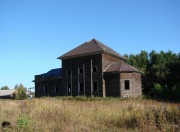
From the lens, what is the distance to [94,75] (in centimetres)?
3462

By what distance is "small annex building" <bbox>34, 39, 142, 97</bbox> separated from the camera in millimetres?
32750

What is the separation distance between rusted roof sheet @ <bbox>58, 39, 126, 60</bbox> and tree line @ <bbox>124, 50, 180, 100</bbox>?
888 cm

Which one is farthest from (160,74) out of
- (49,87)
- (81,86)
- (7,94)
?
(7,94)

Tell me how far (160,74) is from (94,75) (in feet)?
64.7

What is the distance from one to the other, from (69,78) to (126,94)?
9.71m

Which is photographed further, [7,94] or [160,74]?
[7,94]

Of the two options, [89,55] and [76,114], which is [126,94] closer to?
[89,55]

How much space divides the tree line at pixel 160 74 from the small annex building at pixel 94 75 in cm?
494

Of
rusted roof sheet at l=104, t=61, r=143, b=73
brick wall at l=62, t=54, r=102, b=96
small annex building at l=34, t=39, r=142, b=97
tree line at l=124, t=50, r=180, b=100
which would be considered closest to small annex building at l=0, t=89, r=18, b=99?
small annex building at l=34, t=39, r=142, b=97

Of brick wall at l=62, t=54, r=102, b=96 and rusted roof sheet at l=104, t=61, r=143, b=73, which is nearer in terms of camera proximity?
rusted roof sheet at l=104, t=61, r=143, b=73

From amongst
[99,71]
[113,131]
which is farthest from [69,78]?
[113,131]

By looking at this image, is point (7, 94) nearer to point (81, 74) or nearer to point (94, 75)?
point (81, 74)

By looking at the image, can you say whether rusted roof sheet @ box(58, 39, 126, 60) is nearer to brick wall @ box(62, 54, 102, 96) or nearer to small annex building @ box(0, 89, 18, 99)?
brick wall @ box(62, 54, 102, 96)

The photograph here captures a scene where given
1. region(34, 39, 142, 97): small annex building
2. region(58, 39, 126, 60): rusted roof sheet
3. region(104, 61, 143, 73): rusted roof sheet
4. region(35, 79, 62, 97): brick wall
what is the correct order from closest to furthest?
region(104, 61, 143, 73): rusted roof sheet < region(34, 39, 142, 97): small annex building < region(58, 39, 126, 60): rusted roof sheet < region(35, 79, 62, 97): brick wall
